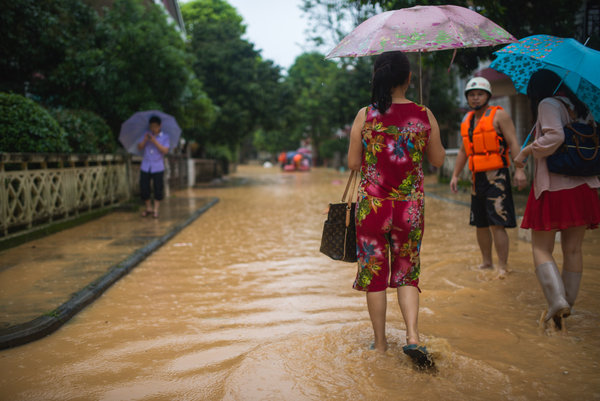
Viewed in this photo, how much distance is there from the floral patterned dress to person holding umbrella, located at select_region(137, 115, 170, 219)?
7.89 meters

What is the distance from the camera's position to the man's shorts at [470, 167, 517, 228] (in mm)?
5214

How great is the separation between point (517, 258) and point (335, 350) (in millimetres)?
3742

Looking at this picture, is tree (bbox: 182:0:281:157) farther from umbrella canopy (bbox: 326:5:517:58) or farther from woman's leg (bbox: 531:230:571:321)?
woman's leg (bbox: 531:230:571:321)

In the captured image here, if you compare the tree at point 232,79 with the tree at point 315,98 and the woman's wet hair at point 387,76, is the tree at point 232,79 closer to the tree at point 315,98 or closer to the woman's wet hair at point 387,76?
the tree at point 315,98

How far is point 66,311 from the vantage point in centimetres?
437

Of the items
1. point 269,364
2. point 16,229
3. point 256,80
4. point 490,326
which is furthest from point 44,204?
point 256,80

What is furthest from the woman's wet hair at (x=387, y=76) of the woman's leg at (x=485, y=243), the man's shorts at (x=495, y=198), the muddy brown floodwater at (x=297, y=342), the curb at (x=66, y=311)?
the curb at (x=66, y=311)

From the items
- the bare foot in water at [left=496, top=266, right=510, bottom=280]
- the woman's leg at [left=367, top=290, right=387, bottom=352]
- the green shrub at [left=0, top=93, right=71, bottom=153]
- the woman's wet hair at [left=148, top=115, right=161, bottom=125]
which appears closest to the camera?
the woman's leg at [left=367, top=290, right=387, bottom=352]

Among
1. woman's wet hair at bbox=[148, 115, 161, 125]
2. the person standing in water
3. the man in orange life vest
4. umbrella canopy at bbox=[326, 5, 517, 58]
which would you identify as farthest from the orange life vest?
woman's wet hair at bbox=[148, 115, 161, 125]

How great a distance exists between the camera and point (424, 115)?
3.27 m

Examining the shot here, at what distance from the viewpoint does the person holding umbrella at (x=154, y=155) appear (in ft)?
34.6

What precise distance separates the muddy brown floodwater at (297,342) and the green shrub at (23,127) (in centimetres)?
349

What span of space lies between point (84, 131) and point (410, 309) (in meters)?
9.38

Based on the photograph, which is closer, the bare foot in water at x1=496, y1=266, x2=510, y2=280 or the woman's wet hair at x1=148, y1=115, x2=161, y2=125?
the bare foot in water at x1=496, y1=266, x2=510, y2=280
